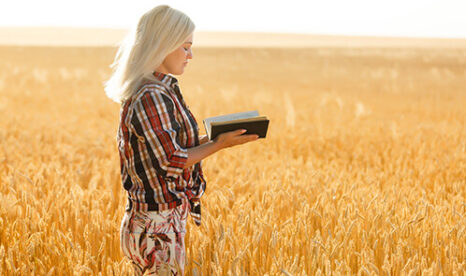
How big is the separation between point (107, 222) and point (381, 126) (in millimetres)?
4921

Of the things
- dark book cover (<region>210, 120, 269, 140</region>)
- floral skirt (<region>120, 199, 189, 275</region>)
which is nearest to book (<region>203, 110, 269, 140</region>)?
dark book cover (<region>210, 120, 269, 140</region>)

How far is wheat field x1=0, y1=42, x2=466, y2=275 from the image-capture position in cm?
227

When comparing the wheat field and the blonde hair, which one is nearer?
the blonde hair

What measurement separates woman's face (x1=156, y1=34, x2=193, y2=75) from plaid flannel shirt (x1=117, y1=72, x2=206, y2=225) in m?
0.04

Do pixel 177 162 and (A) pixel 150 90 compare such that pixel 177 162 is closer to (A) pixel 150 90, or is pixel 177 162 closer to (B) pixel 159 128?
(B) pixel 159 128

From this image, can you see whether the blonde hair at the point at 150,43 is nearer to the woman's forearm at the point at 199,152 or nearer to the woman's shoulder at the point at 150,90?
the woman's shoulder at the point at 150,90

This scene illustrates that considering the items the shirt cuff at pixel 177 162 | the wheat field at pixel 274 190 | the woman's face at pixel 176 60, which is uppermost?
the woman's face at pixel 176 60

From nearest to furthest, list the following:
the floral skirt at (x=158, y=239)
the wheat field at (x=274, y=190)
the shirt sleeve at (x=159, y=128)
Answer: the shirt sleeve at (x=159, y=128), the floral skirt at (x=158, y=239), the wheat field at (x=274, y=190)

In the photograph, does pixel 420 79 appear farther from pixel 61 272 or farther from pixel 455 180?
pixel 61 272

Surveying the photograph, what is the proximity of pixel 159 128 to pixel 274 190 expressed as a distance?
5.33 feet

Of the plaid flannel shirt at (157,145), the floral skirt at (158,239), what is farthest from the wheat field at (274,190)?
the plaid flannel shirt at (157,145)

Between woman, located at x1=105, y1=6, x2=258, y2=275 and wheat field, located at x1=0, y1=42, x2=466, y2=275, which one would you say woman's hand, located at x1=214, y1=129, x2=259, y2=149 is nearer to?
woman, located at x1=105, y1=6, x2=258, y2=275

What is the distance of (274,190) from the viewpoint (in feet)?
10.7

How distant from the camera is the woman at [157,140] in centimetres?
180
